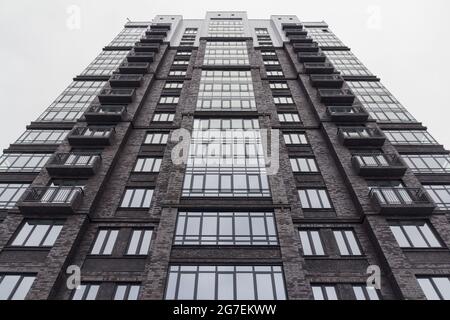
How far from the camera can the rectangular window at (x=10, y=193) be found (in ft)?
68.1

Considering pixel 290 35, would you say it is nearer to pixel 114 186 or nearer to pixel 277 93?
pixel 277 93

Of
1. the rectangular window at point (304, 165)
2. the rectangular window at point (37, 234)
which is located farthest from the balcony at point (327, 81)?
the rectangular window at point (37, 234)

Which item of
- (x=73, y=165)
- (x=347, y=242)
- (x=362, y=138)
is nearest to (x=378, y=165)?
(x=362, y=138)

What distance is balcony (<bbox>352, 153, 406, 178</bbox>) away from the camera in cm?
2050

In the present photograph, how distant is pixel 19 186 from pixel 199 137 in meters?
12.3

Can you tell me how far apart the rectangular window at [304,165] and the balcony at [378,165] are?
8.66ft

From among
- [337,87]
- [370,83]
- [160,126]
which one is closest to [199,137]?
[160,126]

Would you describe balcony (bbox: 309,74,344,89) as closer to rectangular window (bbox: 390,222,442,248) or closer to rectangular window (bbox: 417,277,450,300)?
rectangular window (bbox: 390,222,442,248)

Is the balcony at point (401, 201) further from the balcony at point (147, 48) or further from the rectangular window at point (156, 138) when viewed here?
the balcony at point (147, 48)

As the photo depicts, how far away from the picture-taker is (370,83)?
3516 cm

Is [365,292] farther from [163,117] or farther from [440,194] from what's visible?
[163,117]

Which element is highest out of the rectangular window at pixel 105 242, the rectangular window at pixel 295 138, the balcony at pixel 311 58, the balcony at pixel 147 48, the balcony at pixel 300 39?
the balcony at pixel 300 39

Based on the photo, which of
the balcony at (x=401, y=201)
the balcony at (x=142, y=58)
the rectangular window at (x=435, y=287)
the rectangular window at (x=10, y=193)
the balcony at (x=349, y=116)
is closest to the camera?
the rectangular window at (x=435, y=287)

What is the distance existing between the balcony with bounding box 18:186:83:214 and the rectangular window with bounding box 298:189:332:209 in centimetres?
1274
